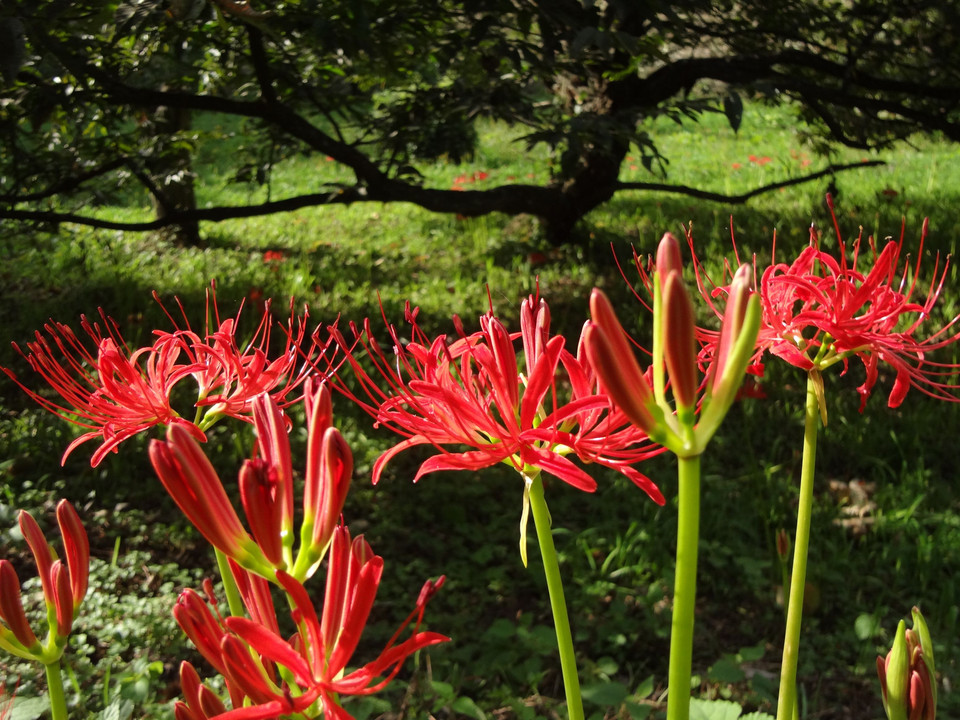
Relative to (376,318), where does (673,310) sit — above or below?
above

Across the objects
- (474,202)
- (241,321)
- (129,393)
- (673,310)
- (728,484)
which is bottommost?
(728,484)

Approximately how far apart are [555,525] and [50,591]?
2709 mm

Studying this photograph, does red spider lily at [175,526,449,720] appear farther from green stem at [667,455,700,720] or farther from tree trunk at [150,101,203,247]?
tree trunk at [150,101,203,247]

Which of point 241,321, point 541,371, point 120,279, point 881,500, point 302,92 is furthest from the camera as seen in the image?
point 120,279

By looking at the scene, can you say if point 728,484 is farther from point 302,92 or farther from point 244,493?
point 244,493

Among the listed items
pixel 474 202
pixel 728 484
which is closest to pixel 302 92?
pixel 474 202

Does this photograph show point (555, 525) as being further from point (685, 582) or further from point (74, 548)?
point (685, 582)

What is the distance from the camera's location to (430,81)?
14.9 feet

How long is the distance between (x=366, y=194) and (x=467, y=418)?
3551 millimetres

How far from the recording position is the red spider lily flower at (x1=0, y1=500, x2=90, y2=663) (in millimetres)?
674

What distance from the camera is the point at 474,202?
4500 millimetres

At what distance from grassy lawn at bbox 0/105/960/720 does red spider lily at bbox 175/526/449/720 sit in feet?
2.61

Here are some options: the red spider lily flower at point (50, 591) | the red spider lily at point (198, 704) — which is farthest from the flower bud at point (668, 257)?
the red spider lily flower at point (50, 591)

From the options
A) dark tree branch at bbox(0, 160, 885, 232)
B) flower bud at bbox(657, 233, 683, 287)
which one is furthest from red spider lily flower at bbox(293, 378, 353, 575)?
dark tree branch at bbox(0, 160, 885, 232)
